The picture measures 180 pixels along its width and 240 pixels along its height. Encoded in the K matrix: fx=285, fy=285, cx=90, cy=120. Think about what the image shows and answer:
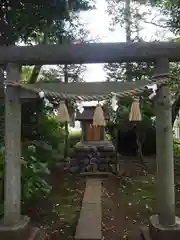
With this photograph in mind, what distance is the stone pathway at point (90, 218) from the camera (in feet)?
11.3

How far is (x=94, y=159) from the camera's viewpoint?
340 inches

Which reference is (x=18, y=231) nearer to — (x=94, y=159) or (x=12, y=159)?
(x=12, y=159)

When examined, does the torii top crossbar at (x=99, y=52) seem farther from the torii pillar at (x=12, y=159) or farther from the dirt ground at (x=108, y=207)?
the dirt ground at (x=108, y=207)

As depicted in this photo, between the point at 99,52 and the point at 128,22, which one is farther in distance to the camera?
the point at 128,22

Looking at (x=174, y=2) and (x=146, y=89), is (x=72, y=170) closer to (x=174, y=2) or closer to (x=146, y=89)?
(x=174, y=2)

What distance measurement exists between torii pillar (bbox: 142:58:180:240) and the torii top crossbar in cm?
13

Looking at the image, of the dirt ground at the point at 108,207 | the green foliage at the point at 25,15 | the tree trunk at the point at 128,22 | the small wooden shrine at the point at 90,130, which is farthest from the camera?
the tree trunk at the point at 128,22

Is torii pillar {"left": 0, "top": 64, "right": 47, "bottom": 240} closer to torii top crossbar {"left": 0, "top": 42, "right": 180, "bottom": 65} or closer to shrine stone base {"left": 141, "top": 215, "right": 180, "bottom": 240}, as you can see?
torii top crossbar {"left": 0, "top": 42, "right": 180, "bottom": 65}

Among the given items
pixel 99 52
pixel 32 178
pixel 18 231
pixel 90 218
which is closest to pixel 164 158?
pixel 99 52

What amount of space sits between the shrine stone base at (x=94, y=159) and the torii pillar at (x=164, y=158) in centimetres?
538

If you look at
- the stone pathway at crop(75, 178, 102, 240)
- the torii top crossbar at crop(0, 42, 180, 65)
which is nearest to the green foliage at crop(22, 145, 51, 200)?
the stone pathway at crop(75, 178, 102, 240)

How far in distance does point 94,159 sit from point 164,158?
5530 millimetres

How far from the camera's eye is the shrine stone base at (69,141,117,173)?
866 centimetres

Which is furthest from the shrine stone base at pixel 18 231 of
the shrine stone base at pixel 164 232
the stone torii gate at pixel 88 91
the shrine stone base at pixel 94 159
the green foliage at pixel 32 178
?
the shrine stone base at pixel 94 159
